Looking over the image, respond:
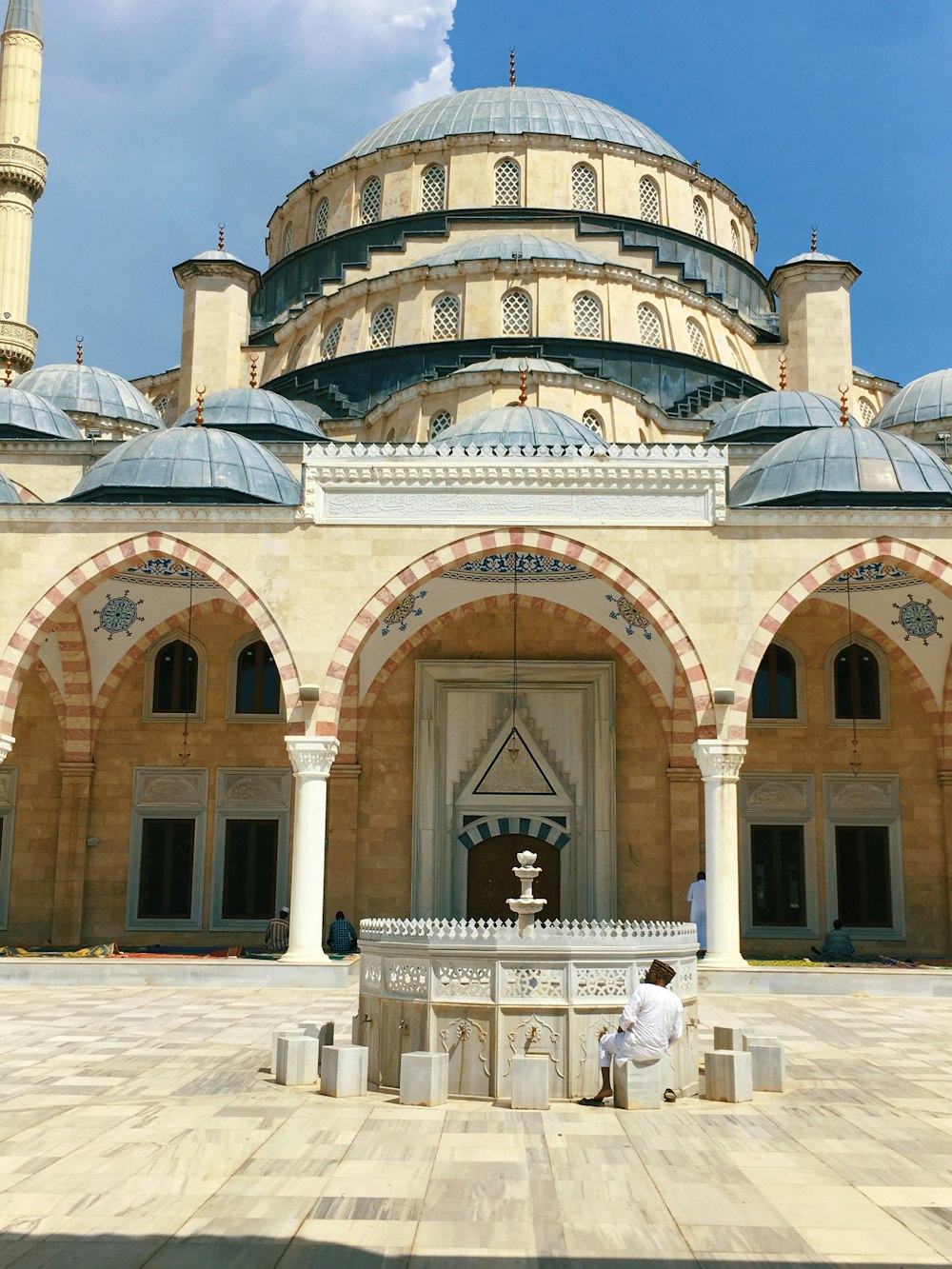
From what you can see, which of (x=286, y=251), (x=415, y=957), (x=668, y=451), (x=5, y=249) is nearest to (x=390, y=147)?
(x=286, y=251)

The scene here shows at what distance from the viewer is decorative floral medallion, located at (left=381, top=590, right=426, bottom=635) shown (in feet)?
49.5

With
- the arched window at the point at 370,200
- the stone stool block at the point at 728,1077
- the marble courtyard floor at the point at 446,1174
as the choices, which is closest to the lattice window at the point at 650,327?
the arched window at the point at 370,200

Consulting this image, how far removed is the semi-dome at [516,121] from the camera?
73.2 feet

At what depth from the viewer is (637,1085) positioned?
613 centimetres

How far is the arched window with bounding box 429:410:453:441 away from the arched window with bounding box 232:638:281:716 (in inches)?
134

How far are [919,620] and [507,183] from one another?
10.4 meters

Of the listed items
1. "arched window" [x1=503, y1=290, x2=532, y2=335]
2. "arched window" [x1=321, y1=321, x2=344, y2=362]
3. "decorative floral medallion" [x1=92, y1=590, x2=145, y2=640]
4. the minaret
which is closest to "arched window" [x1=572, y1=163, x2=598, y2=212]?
"arched window" [x1=503, y1=290, x2=532, y2=335]

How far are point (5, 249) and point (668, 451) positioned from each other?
12630mm

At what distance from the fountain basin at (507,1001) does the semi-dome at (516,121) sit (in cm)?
1753

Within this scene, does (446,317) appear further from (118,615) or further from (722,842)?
(722,842)

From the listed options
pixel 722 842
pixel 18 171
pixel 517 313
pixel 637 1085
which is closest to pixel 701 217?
pixel 517 313

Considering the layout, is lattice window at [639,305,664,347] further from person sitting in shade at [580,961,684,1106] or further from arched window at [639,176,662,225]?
person sitting in shade at [580,961,684,1106]

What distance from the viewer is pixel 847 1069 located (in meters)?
7.47

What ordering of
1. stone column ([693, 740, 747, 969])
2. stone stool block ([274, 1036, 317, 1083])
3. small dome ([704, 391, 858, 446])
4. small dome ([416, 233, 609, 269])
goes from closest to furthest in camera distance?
stone stool block ([274, 1036, 317, 1083]) < stone column ([693, 740, 747, 969]) < small dome ([704, 391, 858, 446]) < small dome ([416, 233, 609, 269])
